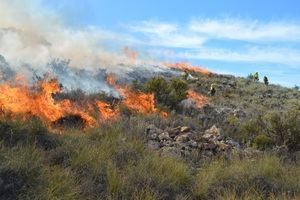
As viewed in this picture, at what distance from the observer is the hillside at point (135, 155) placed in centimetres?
810

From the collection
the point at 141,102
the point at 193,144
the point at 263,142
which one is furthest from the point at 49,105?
the point at 263,142

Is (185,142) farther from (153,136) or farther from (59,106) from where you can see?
(59,106)

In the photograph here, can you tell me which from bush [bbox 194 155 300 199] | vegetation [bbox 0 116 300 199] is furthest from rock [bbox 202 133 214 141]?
bush [bbox 194 155 300 199]

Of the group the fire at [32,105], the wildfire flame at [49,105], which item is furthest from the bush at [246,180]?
the fire at [32,105]

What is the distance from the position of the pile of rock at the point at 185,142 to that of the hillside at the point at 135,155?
0.03 m

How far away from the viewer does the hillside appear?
810 cm

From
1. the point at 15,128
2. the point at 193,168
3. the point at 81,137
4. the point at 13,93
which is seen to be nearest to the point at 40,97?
the point at 13,93

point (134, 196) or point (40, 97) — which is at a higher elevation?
point (40, 97)

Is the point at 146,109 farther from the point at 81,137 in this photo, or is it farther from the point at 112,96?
the point at 81,137

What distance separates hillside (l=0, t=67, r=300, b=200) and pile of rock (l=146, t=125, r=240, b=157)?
0.03m

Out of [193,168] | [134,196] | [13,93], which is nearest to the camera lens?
[134,196]

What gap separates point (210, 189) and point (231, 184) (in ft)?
1.62

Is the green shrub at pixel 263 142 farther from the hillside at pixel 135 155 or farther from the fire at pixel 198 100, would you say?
the fire at pixel 198 100

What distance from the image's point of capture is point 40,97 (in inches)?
575
